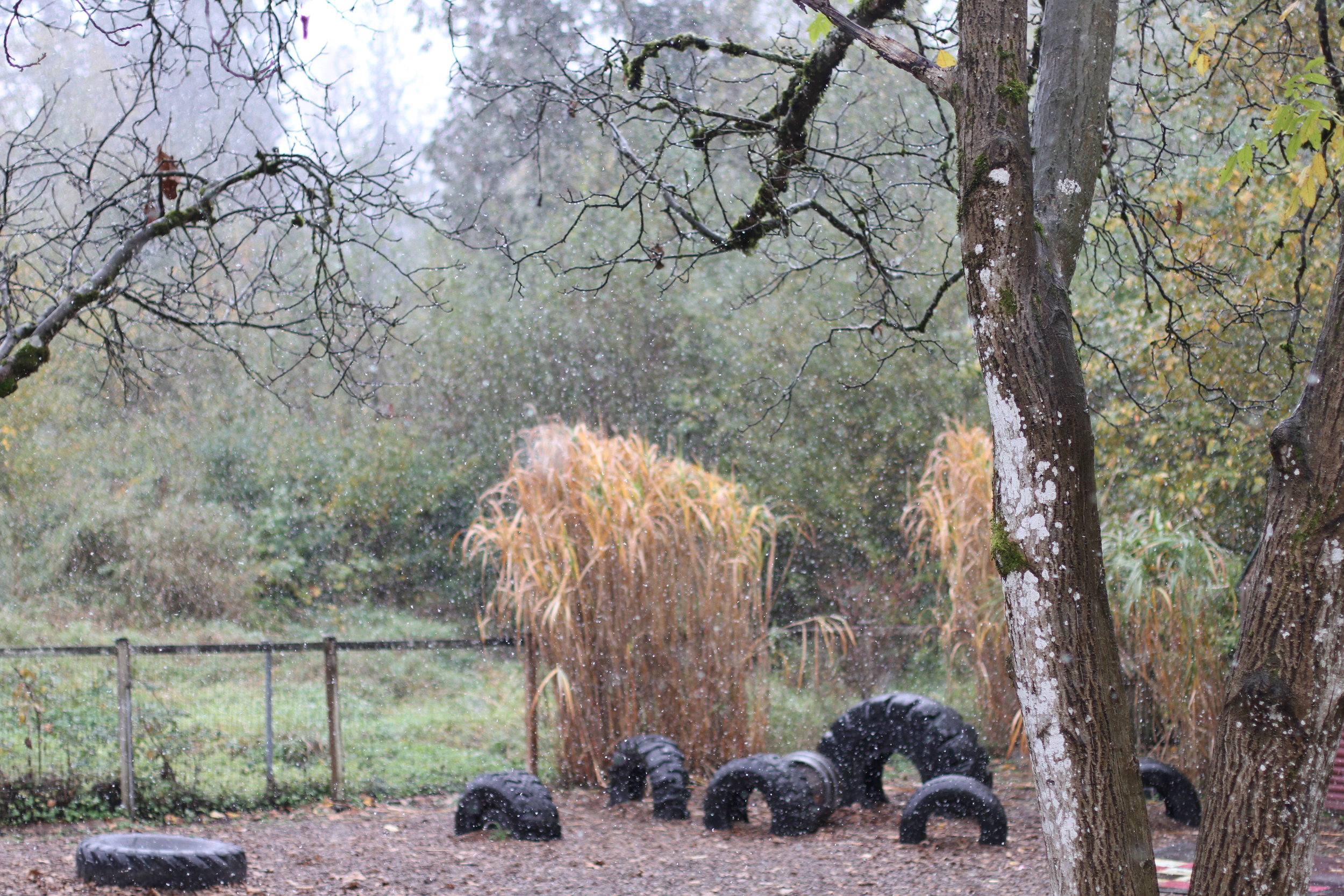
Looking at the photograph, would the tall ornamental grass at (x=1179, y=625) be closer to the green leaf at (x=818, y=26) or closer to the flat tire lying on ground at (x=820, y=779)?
the flat tire lying on ground at (x=820, y=779)

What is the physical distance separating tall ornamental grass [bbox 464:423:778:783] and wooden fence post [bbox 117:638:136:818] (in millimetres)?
1965

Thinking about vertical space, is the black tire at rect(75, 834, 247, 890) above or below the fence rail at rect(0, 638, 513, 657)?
below

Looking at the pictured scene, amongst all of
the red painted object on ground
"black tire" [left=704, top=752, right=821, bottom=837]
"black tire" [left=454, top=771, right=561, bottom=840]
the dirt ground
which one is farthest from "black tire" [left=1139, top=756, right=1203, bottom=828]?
"black tire" [left=454, top=771, right=561, bottom=840]

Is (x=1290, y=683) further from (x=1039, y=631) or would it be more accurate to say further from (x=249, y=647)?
(x=249, y=647)

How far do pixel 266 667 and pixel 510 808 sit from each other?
219cm

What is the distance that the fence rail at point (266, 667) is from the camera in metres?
Answer: 6.31

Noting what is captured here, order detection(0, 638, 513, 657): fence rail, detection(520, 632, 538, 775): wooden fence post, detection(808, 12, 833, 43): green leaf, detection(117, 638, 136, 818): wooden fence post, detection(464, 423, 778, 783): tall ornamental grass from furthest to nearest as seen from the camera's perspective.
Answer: detection(520, 632, 538, 775): wooden fence post, detection(464, 423, 778, 783): tall ornamental grass, detection(0, 638, 513, 657): fence rail, detection(117, 638, 136, 818): wooden fence post, detection(808, 12, 833, 43): green leaf

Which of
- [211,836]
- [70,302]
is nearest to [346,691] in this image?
[211,836]

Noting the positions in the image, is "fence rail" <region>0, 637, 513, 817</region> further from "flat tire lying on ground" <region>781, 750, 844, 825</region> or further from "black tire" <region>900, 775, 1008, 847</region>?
"black tire" <region>900, 775, 1008, 847</region>

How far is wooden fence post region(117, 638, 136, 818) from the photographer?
6.29 metres

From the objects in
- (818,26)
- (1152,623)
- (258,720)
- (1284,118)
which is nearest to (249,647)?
(258,720)

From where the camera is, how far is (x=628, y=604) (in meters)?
6.95

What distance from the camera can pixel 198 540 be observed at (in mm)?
14266

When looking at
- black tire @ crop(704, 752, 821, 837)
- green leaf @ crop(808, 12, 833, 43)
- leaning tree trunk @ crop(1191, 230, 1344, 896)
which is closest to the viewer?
leaning tree trunk @ crop(1191, 230, 1344, 896)
